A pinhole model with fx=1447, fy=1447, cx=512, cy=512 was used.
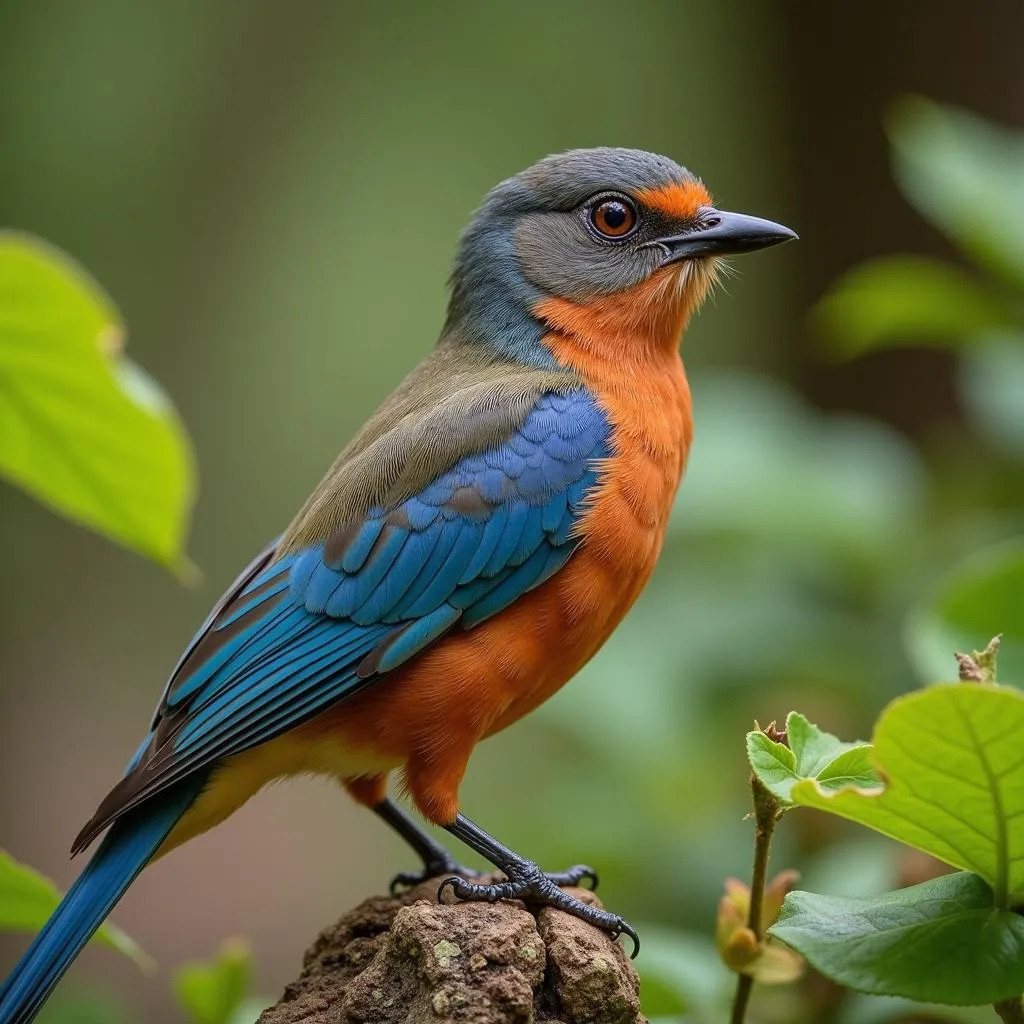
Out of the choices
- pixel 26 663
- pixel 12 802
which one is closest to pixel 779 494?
pixel 12 802

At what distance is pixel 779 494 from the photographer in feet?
18.3

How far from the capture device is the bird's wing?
3.68 m

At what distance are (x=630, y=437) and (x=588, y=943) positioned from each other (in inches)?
65.9

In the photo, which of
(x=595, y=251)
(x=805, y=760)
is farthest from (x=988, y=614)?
(x=595, y=251)

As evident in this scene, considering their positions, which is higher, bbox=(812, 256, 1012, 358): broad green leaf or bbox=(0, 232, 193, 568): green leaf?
bbox=(812, 256, 1012, 358): broad green leaf

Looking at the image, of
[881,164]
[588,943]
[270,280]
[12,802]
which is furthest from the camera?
[270,280]

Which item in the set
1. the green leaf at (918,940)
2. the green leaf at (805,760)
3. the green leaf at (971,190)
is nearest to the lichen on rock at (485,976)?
the green leaf at (918,940)

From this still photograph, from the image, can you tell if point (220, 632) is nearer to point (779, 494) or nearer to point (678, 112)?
point (779, 494)

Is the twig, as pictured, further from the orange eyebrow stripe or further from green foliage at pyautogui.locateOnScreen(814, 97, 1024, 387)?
green foliage at pyautogui.locateOnScreen(814, 97, 1024, 387)

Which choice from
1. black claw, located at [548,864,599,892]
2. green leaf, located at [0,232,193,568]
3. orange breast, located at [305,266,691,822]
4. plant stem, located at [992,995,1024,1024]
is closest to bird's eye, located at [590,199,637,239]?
orange breast, located at [305,266,691,822]

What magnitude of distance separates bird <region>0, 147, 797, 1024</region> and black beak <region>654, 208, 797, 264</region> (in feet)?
0.04

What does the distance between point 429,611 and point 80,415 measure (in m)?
1.04

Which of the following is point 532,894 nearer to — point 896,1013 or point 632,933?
point 632,933

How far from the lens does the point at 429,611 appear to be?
12.6 feet
